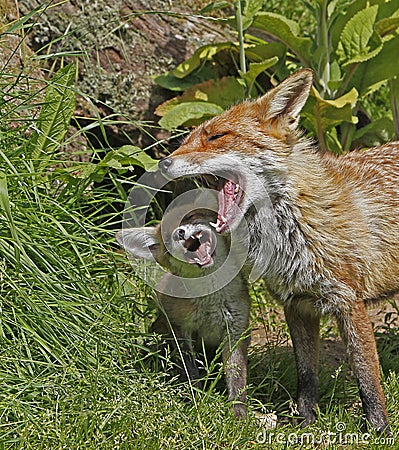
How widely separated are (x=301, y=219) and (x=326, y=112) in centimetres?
224

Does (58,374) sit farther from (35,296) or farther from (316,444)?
(316,444)

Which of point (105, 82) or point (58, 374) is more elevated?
point (105, 82)

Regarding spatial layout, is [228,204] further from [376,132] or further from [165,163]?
[376,132]

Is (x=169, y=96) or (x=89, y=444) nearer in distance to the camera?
(x=89, y=444)

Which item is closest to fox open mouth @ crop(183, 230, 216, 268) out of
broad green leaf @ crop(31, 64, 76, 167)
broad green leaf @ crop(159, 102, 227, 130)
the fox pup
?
the fox pup

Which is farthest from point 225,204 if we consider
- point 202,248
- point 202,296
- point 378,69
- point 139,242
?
point 378,69

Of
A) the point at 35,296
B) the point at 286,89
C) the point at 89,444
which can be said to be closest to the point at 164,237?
the point at 35,296

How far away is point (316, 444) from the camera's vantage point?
389 cm

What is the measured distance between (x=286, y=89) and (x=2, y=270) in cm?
186

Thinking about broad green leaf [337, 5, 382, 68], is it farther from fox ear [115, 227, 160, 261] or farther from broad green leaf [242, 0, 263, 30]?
fox ear [115, 227, 160, 261]

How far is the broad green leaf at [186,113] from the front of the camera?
607 centimetres

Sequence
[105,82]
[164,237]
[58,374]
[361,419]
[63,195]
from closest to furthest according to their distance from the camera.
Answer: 1. [58,374]
2. [361,419]
3. [164,237]
4. [63,195]
5. [105,82]

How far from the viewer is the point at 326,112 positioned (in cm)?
611

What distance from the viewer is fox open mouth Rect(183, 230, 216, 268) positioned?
4.20m
